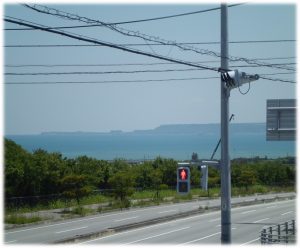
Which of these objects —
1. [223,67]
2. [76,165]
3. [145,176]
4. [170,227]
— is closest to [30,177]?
[76,165]

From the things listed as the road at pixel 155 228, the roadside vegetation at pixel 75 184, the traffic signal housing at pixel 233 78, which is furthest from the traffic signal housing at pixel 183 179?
the roadside vegetation at pixel 75 184

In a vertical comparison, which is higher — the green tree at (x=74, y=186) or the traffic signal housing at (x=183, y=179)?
the traffic signal housing at (x=183, y=179)

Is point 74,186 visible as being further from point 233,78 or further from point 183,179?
point 233,78

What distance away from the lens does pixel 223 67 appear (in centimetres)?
1089

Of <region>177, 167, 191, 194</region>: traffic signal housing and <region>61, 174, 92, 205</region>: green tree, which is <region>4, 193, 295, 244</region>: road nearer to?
<region>61, 174, 92, 205</region>: green tree

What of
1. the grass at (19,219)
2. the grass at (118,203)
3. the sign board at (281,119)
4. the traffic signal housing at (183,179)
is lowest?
the grass at (118,203)

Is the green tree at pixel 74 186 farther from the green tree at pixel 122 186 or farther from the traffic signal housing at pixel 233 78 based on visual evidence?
the traffic signal housing at pixel 233 78

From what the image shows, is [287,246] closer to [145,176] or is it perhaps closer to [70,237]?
[70,237]

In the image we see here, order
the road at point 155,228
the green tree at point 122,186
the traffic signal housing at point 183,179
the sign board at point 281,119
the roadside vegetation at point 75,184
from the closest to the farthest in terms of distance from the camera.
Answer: the traffic signal housing at point 183,179
the sign board at point 281,119
the road at point 155,228
the roadside vegetation at point 75,184
the green tree at point 122,186

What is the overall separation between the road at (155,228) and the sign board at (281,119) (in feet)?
24.6

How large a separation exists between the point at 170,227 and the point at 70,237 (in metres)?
6.40

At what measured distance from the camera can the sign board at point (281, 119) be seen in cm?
1403

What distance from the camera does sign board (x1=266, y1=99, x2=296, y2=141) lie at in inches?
552

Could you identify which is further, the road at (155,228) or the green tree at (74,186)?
the green tree at (74,186)
